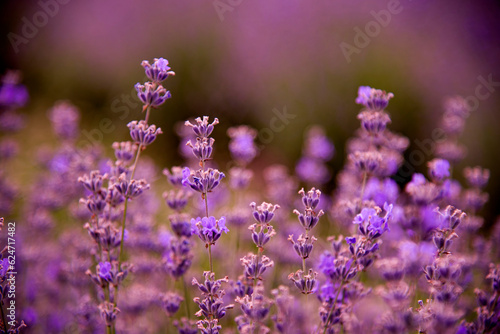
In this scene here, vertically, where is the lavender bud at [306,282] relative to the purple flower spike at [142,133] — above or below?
below

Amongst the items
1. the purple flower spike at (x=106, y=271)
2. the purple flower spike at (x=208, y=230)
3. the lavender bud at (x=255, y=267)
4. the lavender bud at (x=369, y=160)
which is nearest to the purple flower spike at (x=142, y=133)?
the purple flower spike at (x=208, y=230)

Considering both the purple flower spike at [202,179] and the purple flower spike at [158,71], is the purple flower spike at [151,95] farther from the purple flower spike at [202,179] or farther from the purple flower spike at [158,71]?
the purple flower spike at [202,179]

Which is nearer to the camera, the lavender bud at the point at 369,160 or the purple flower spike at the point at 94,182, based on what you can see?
the purple flower spike at the point at 94,182

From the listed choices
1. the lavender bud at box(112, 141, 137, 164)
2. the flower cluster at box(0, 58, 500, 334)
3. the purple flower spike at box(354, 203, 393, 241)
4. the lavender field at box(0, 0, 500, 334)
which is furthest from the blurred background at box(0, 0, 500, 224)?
the purple flower spike at box(354, 203, 393, 241)

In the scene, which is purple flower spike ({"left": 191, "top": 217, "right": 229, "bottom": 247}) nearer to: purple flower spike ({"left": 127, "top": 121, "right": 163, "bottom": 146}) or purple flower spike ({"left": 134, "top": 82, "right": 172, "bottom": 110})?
purple flower spike ({"left": 127, "top": 121, "right": 163, "bottom": 146})

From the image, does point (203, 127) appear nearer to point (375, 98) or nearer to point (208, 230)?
point (208, 230)

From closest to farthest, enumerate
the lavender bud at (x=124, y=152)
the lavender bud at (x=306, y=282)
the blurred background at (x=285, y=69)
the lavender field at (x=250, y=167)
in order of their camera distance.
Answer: the lavender bud at (x=306, y=282) → the lavender field at (x=250, y=167) → the lavender bud at (x=124, y=152) → the blurred background at (x=285, y=69)

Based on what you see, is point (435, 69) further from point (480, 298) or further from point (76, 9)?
point (76, 9)
